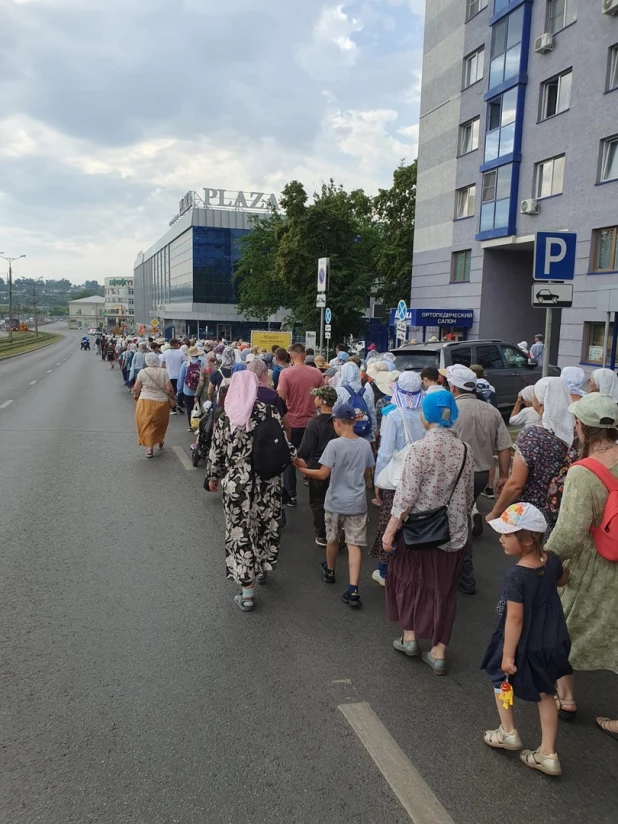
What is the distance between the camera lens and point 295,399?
7875mm

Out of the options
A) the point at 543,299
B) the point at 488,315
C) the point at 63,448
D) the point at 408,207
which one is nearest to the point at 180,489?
the point at 63,448

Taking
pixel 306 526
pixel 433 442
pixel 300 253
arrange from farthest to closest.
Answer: pixel 300 253 → pixel 306 526 → pixel 433 442

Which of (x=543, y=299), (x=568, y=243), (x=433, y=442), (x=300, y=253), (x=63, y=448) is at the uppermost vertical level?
(x=300, y=253)

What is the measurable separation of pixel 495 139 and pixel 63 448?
2174 cm

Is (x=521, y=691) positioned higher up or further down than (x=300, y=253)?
further down

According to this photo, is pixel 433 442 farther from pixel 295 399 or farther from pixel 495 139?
pixel 495 139

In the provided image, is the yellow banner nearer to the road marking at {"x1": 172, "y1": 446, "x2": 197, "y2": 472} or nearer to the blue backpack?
the road marking at {"x1": 172, "y1": 446, "x2": 197, "y2": 472}

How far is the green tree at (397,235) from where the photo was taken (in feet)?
120

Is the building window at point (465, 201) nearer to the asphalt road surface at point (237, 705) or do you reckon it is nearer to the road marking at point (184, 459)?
the road marking at point (184, 459)

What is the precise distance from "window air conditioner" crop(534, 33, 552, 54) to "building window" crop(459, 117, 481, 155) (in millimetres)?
4438

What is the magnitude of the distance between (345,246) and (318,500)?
2949cm

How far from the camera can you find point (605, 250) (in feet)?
66.3

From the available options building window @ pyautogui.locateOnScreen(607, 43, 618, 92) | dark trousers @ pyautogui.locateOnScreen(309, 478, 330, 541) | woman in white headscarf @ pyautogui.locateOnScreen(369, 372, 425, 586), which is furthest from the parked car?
building window @ pyautogui.locateOnScreen(607, 43, 618, 92)

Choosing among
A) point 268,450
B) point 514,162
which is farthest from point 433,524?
point 514,162
